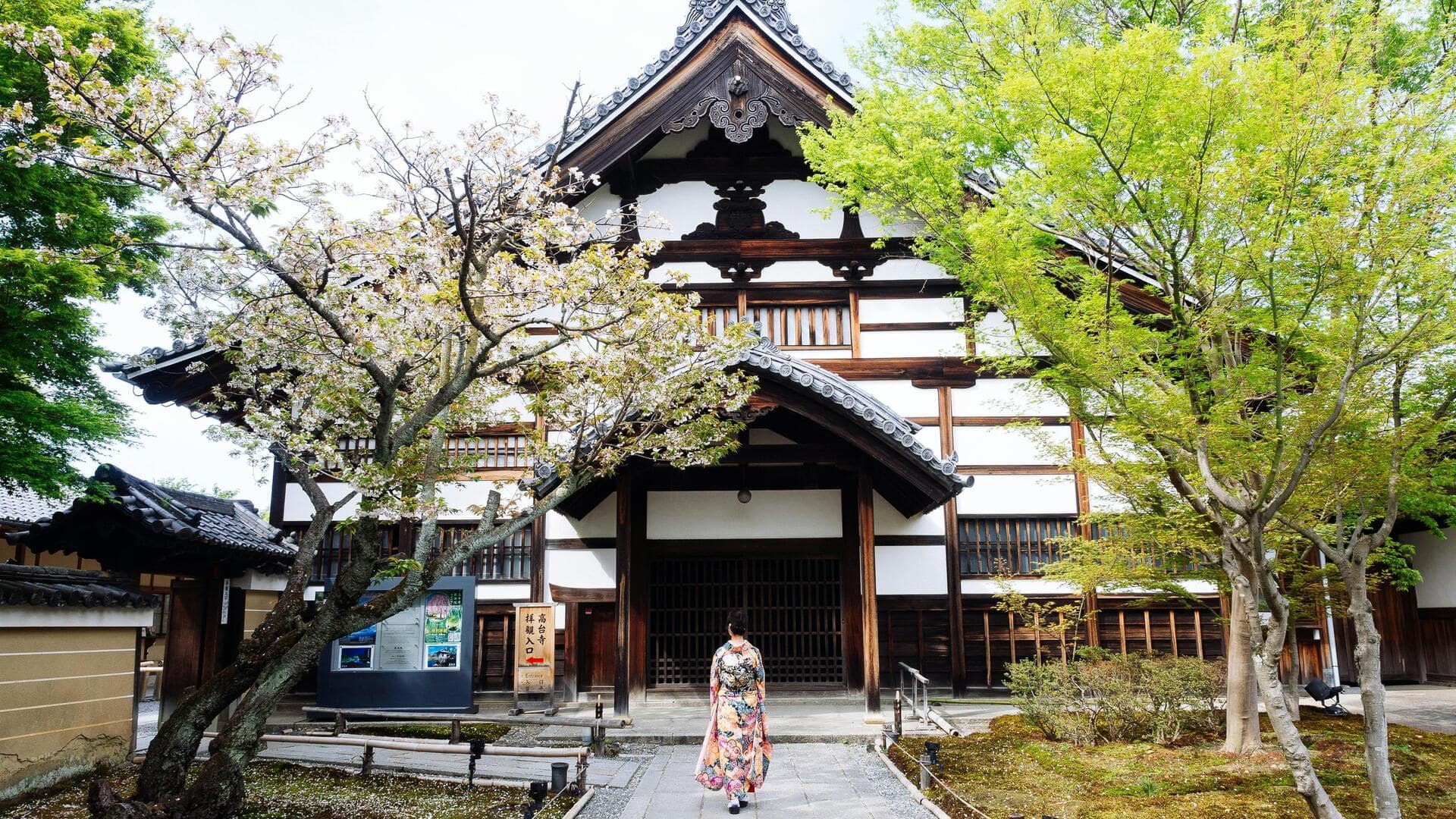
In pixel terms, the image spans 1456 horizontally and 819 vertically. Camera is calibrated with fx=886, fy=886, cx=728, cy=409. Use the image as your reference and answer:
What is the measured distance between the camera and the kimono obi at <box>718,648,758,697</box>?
27.3 feet

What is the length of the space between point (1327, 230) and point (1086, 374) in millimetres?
1996

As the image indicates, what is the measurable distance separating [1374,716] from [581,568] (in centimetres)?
1081

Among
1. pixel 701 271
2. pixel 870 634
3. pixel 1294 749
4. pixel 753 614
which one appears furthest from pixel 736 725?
pixel 701 271

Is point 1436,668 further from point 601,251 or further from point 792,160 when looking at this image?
point 601,251

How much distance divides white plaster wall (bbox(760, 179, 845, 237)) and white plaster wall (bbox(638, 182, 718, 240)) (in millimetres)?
1001

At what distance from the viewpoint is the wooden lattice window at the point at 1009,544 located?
1438 cm

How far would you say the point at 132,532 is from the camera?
10.3 meters

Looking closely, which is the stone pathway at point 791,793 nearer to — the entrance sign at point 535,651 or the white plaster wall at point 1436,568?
the entrance sign at point 535,651

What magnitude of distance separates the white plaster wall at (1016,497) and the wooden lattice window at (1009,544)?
147 mm

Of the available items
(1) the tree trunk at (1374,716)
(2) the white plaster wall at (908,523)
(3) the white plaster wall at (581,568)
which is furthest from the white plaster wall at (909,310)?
(1) the tree trunk at (1374,716)

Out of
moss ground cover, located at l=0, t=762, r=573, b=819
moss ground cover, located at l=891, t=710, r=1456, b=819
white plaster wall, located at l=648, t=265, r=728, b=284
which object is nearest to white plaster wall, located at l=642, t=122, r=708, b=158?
white plaster wall, located at l=648, t=265, r=728, b=284

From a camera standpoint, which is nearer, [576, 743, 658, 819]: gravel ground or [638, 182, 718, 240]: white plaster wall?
[576, 743, 658, 819]: gravel ground

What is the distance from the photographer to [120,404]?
39.5 ft

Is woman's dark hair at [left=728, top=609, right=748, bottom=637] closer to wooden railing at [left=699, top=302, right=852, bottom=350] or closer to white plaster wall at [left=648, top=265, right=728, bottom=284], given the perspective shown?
wooden railing at [left=699, top=302, right=852, bottom=350]
